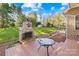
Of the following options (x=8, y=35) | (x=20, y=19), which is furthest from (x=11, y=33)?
(x=20, y=19)

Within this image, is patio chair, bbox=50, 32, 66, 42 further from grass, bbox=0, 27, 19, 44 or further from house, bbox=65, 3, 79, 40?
grass, bbox=0, 27, 19, 44

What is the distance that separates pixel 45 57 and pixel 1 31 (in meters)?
0.43

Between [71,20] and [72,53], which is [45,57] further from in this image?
[71,20]

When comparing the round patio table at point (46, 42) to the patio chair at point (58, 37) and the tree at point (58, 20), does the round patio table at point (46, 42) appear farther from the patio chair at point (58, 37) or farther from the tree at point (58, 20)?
the tree at point (58, 20)

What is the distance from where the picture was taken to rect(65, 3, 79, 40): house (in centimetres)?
207

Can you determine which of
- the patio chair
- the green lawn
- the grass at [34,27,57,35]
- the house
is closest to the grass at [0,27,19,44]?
the green lawn

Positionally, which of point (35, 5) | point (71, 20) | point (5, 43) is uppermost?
point (35, 5)

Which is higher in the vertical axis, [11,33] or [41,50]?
[11,33]

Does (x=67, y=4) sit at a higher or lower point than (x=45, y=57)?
higher

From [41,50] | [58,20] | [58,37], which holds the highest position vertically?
[58,20]

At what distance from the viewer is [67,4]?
2.08 m

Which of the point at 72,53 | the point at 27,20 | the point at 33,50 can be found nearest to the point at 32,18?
the point at 27,20

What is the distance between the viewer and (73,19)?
2066mm

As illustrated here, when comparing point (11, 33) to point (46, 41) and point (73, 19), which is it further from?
point (73, 19)
